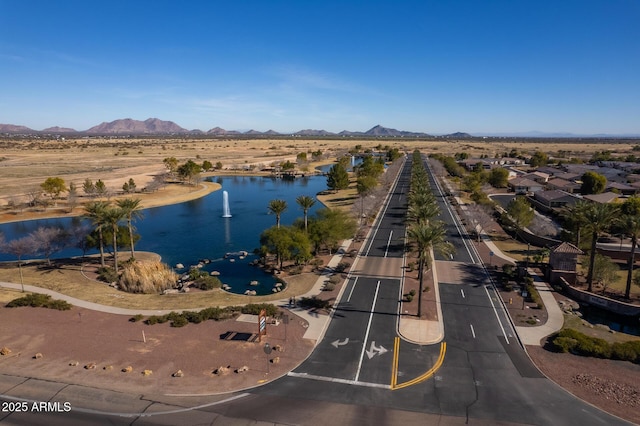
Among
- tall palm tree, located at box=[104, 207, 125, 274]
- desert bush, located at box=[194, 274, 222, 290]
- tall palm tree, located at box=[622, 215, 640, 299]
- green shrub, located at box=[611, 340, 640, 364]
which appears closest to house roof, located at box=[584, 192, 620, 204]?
tall palm tree, located at box=[622, 215, 640, 299]

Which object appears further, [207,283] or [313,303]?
[207,283]

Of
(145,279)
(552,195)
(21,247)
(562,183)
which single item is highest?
(562,183)

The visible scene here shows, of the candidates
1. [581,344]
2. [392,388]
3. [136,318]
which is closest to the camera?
[392,388]

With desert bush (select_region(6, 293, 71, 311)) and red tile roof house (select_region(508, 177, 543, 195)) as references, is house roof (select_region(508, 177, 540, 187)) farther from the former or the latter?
desert bush (select_region(6, 293, 71, 311))

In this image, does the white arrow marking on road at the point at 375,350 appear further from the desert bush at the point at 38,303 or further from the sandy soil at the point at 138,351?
the desert bush at the point at 38,303

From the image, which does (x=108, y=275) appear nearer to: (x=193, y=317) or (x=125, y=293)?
(x=125, y=293)

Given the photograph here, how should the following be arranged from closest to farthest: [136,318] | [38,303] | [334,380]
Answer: [334,380] < [136,318] < [38,303]

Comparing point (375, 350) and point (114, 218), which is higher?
point (114, 218)

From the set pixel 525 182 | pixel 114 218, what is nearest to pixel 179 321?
pixel 114 218
